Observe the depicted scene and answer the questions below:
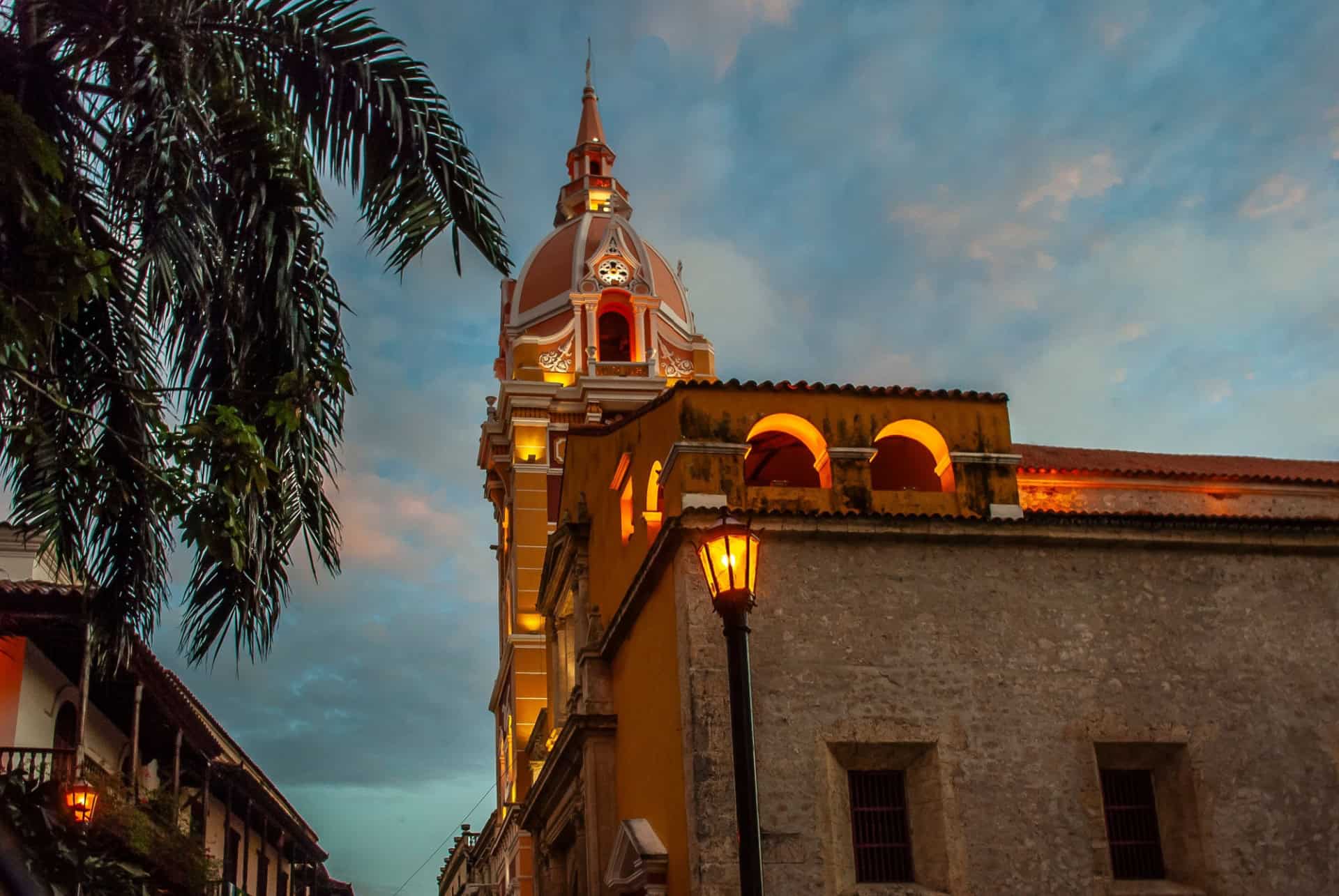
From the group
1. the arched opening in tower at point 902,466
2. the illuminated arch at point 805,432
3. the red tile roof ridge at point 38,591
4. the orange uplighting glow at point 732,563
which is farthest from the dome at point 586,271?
the orange uplighting glow at point 732,563

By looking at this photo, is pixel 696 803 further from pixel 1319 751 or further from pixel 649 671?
pixel 1319 751

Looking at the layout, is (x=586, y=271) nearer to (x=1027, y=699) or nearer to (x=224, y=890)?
(x=224, y=890)

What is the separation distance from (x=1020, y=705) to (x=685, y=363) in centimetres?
2320

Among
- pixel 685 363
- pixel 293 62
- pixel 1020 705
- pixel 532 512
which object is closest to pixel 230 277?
pixel 293 62

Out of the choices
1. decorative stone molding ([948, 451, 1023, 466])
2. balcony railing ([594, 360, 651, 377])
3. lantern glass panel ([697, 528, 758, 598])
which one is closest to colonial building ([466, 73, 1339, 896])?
decorative stone molding ([948, 451, 1023, 466])

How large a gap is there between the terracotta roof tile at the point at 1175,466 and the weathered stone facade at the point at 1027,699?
8.33 ft

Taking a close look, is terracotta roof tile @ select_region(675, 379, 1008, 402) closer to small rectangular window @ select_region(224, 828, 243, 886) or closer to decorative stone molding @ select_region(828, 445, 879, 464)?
decorative stone molding @ select_region(828, 445, 879, 464)

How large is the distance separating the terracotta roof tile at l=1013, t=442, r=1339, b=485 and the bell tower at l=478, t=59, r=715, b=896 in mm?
14356

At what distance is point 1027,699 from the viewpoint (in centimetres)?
1507

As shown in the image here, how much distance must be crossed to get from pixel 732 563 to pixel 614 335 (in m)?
28.7

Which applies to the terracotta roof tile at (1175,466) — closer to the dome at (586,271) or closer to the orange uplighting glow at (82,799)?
the orange uplighting glow at (82,799)

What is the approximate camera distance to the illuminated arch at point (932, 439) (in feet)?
53.2

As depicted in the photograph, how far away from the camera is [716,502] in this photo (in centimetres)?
1534

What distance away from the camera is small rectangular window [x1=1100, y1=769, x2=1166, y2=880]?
595 inches
